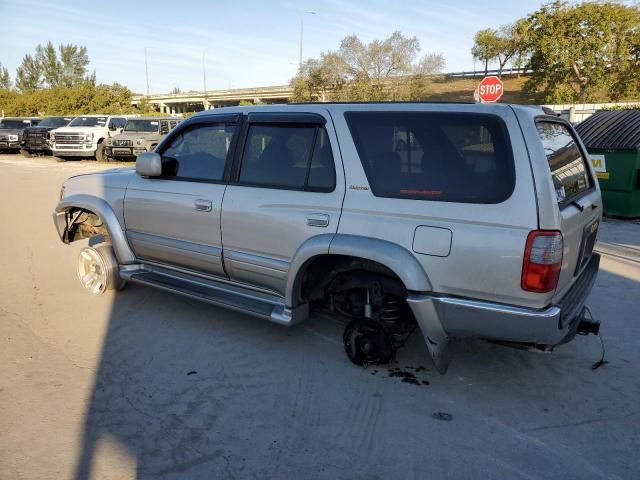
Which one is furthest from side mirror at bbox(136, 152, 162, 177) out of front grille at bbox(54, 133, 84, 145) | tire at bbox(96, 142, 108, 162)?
Answer: front grille at bbox(54, 133, 84, 145)

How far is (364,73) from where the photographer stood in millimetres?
49719

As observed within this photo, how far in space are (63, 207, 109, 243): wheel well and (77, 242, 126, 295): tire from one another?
0.39 m

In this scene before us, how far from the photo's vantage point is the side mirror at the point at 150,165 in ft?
14.5

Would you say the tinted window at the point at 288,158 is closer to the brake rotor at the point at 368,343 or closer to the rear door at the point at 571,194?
the brake rotor at the point at 368,343

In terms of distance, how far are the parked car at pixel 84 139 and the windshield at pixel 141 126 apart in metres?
1.37

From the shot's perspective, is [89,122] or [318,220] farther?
[89,122]

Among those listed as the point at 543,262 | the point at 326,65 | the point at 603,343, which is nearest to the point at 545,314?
the point at 543,262

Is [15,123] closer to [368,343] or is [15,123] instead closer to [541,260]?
[368,343]

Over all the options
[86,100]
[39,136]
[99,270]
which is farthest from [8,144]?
[86,100]

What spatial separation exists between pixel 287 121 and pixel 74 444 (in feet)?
8.40

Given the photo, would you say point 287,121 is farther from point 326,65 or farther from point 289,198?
point 326,65

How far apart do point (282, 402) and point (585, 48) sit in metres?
49.6

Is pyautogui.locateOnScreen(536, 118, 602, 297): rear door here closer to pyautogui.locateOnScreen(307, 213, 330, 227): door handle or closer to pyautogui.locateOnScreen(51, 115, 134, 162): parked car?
pyautogui.locateOnScreen(307, 213, 330, 227): door handle

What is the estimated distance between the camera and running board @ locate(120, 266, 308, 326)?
12.7ft
